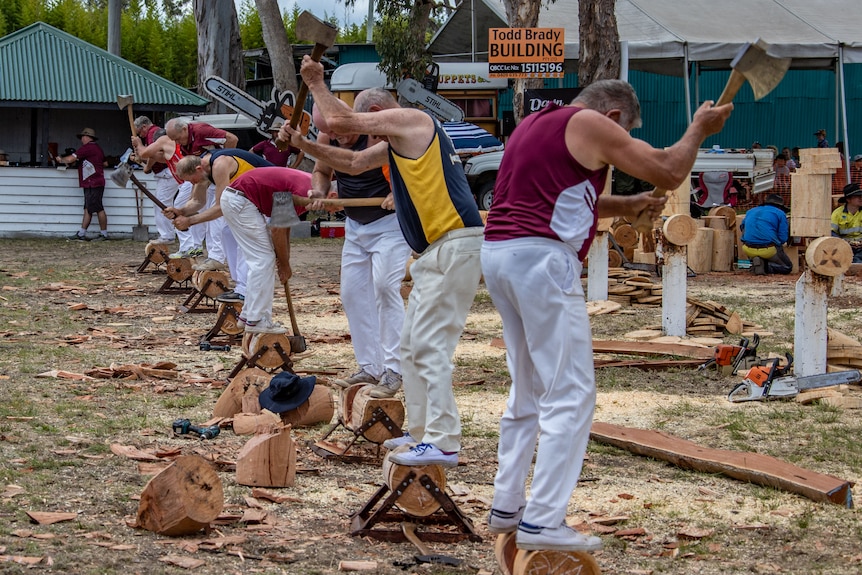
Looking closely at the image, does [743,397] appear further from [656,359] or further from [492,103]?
[492,103]

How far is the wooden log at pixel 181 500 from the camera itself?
4.95 metres

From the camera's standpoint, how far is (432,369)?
536cm

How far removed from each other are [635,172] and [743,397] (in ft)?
15.3

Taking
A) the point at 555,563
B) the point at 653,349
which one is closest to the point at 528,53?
the point at 653,349

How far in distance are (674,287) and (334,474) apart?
18.7ft

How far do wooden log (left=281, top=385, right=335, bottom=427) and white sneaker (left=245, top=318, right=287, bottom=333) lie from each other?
1.44 m

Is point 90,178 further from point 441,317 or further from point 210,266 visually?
point 441,317

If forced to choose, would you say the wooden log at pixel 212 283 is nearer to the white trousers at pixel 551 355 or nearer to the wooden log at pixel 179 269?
the wooden log at pixel 179 269

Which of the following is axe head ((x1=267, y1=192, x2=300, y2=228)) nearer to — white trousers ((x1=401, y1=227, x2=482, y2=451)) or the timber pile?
white trousers ((x1=401, y1=227, x2=482, y2=451))

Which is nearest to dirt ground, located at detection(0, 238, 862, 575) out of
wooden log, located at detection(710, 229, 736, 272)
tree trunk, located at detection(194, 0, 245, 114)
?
wooden log, located at detection(710, 229, 736, 272)

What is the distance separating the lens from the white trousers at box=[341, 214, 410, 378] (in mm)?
7461

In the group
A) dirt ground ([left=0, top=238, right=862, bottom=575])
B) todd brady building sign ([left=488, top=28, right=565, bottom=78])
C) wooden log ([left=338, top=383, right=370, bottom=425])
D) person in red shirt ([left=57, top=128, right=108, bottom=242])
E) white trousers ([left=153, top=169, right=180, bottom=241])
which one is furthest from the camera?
person in red shirt ([left=57, top=128, right=108, bottom=242])

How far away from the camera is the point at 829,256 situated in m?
8.28

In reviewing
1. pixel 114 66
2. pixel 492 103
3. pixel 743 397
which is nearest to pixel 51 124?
pixel 114 66
